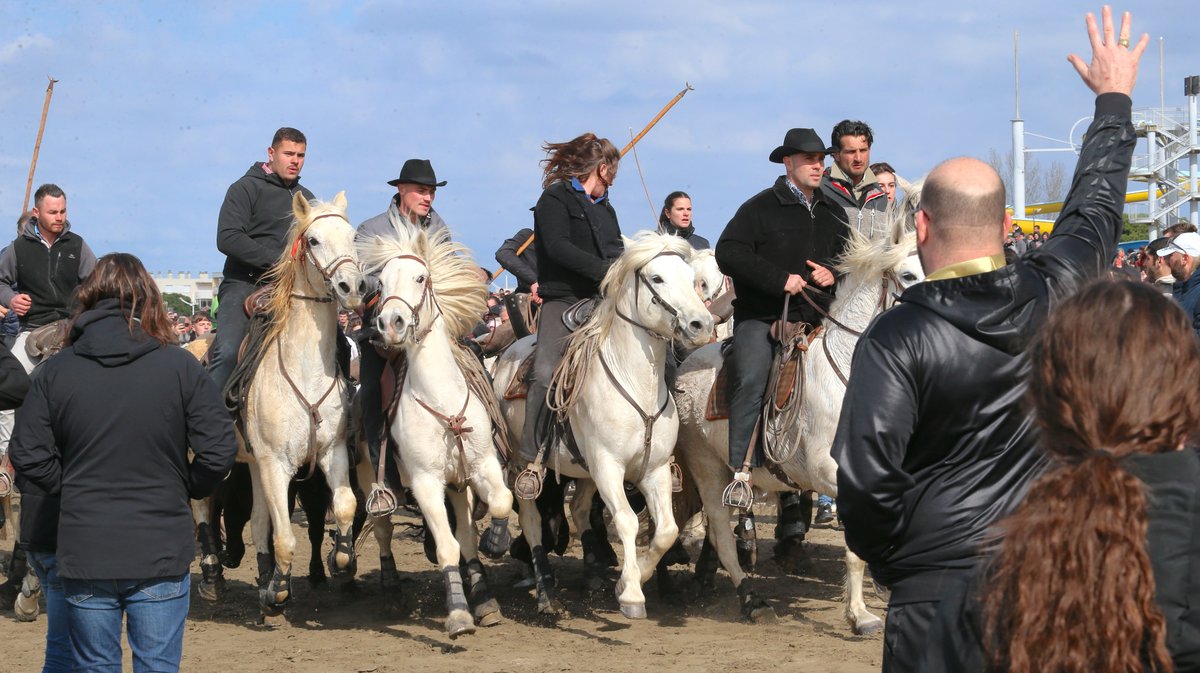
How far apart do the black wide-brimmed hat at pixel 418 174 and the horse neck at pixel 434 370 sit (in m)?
1.28

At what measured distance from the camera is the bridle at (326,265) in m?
8.26

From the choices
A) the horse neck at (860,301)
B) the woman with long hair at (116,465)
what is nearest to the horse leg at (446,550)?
the horse neck at (860,301)

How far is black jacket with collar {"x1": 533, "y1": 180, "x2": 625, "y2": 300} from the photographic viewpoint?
347 inches

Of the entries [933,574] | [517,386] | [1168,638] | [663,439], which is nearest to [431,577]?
[517,386]

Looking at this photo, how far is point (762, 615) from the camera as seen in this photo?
863 centimetres

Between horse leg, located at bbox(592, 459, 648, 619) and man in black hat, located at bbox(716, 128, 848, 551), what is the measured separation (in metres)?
0.75

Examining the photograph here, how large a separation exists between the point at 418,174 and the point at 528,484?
94.8 inches

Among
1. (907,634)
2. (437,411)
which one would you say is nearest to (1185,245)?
(437,411)

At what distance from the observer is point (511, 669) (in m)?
7.49

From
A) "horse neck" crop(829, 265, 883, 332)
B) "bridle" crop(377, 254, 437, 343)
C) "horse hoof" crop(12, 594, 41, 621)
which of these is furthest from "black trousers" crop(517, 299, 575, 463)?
"horse hoof" crop(12, 594, 41, 621)

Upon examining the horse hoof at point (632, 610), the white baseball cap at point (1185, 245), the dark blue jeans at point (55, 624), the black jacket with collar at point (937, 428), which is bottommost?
the horse hoof at point (632, 610)

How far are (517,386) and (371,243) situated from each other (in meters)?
1.49

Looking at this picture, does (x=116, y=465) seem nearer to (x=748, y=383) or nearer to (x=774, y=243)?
(x=748, y=383)

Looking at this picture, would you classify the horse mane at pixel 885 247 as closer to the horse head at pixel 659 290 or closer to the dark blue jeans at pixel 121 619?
the horse head at pixel 659 290
